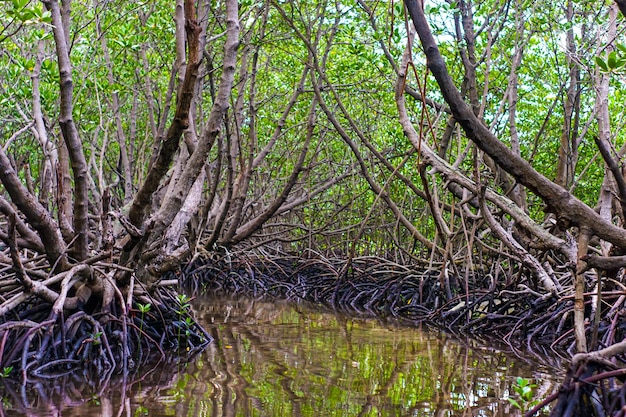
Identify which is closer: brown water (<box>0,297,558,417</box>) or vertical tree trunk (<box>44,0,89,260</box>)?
brown water (<box>0,297,558,417</box>)

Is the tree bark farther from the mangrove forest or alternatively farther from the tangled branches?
the tangled branches

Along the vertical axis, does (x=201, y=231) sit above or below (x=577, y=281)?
above

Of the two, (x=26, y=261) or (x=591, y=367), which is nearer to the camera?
(x=591, y=367)

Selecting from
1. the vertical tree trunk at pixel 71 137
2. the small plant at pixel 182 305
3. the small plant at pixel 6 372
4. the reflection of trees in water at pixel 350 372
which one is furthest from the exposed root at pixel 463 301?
the vertical tree trunk at pixel 71 137

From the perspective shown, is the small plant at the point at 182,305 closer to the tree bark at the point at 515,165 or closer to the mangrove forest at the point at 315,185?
the mangrove forest at the point at 315,185

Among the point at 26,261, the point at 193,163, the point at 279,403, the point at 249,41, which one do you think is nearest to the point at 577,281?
the point at 279,403

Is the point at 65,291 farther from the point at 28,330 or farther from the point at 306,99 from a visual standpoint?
the point at 306,99

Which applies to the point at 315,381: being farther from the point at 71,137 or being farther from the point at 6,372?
the point at 71,137

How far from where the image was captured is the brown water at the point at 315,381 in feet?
10.3

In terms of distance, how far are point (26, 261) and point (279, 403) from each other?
5.79 ft

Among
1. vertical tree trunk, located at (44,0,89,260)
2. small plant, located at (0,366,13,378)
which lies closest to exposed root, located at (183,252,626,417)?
small plant, located at (0,366,13,378)

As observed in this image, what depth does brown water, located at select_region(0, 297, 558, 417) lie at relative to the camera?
3125 millimetres

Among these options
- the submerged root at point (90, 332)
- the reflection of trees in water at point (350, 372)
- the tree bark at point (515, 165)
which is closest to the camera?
the tree bark at point (515, 165)

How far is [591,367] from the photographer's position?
2.12 m
